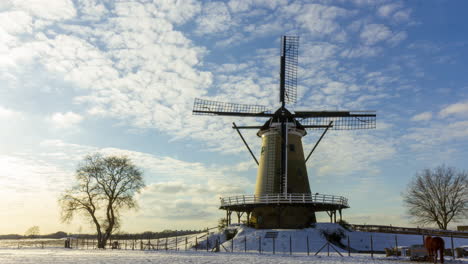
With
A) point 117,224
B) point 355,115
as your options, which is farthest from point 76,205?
point 355,115

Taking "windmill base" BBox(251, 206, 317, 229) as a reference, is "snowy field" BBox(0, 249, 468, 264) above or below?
below

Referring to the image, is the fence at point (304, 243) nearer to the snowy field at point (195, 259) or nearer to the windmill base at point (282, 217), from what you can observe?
the windmill base at point (282, 217)

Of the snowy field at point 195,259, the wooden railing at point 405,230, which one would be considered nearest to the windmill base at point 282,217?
the wooden railing at point 405,230

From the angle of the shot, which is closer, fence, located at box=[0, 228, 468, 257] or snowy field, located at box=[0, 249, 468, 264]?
snowy field, located at box=[0, 249, 468, 264]

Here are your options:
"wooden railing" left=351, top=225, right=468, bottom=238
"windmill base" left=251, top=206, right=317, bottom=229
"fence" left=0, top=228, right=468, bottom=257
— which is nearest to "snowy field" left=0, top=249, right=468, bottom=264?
"fence" left=0, top=228, right=468, bottom=257

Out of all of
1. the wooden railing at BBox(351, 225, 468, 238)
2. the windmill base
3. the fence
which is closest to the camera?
the fence

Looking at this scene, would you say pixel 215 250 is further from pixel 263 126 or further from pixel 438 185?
pixel 438 185

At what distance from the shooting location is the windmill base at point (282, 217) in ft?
140

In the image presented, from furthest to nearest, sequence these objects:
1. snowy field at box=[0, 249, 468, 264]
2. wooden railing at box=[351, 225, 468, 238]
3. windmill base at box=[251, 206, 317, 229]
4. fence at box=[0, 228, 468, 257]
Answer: wooden railing at box=[351, 225, 468, 238] < windmill base at box=[251, 206, 317, 229] < fence at box=[0, 228, 468, 257] < snowy field at box=[0, 249, 468, 264]

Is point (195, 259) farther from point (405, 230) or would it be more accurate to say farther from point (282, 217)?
A: point (405, 230)

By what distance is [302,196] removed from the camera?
136ft

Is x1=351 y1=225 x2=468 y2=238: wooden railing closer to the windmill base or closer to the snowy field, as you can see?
the windmill base

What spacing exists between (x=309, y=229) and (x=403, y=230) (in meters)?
14.2

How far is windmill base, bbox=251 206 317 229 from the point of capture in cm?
4269
